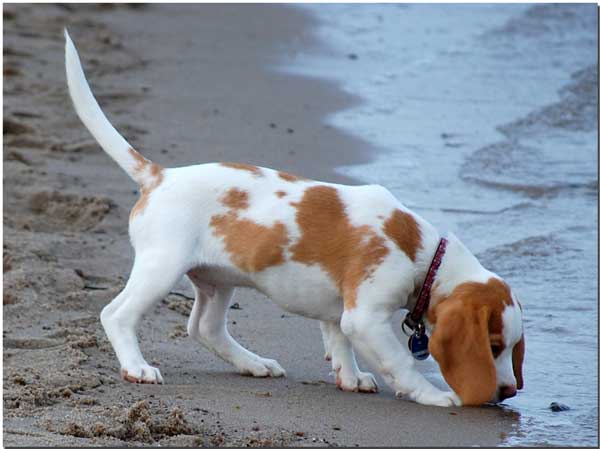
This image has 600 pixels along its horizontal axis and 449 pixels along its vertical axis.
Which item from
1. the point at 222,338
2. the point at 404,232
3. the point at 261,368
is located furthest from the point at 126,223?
the point at 404,232

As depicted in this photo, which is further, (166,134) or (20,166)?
(166,134)

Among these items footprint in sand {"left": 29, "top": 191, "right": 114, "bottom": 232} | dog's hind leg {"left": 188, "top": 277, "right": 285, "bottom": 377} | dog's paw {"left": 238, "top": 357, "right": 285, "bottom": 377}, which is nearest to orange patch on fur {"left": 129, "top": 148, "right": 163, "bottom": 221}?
dog's hind leg {"left": 188, "top": 277, "right": 285, "bottom": 377}

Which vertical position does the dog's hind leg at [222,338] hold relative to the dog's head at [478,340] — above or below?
below

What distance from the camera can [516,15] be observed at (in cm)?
1365

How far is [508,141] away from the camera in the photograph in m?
8.98

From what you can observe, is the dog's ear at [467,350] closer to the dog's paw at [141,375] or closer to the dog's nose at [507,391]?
the dog's nose at [507,391]

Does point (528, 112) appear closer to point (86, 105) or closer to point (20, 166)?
point (20, 166)

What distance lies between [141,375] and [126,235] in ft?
6.63

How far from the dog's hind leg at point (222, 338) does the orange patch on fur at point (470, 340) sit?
30.7 inches

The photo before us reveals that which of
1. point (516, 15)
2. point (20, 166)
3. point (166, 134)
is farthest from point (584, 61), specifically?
point (20, 166)

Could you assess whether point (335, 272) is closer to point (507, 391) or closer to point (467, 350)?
point (467, 350)

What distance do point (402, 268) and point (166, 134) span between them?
4054mm

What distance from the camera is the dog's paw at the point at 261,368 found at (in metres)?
4.98

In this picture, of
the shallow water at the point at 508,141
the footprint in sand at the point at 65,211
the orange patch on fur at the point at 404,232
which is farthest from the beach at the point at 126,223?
the orange patch on fur at the point at 404,232
